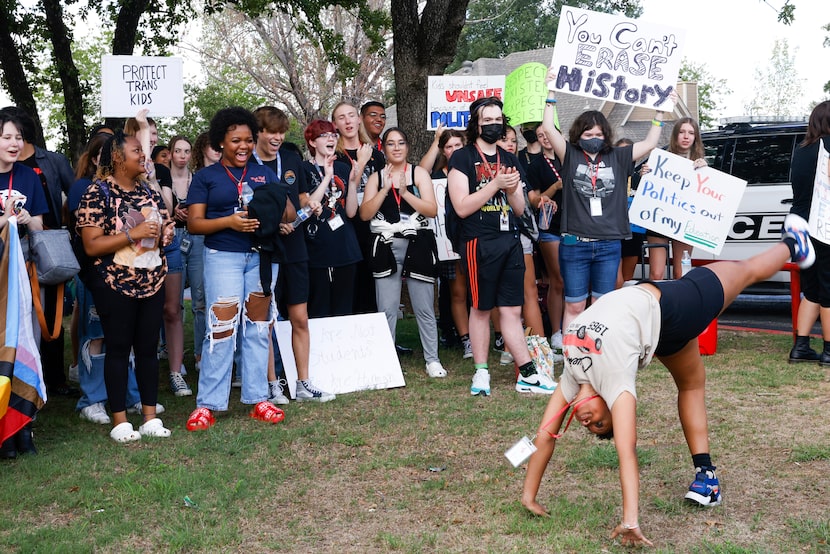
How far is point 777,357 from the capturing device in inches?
302

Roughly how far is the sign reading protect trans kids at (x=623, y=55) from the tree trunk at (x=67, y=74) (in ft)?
29.6

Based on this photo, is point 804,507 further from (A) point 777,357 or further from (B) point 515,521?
(A) point 777,357

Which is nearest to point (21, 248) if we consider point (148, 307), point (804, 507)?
point (148, 307)

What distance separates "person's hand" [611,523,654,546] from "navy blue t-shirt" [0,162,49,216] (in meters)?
4.24

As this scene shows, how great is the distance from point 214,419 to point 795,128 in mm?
7340

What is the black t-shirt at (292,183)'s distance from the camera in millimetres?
6379

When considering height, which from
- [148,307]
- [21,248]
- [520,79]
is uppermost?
[520,79]

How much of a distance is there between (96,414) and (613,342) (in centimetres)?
410

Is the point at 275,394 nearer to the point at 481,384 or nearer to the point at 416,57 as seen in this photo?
the point at 481,384

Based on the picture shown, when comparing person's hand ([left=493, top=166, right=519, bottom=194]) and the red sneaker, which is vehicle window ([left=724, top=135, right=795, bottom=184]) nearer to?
person's hand ([left=493, top=166, right=519, bottom=194])

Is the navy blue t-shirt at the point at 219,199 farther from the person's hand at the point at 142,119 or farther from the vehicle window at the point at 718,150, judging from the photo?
the vehicle window at the point at 718,150

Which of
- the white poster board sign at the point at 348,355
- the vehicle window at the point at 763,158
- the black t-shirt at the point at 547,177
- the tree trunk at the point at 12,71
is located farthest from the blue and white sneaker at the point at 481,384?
the tree trunk at the point at 12,71

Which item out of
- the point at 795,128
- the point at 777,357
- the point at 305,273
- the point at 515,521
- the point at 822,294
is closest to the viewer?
the point at 515,521

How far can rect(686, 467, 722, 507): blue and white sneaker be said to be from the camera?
4203 mm
